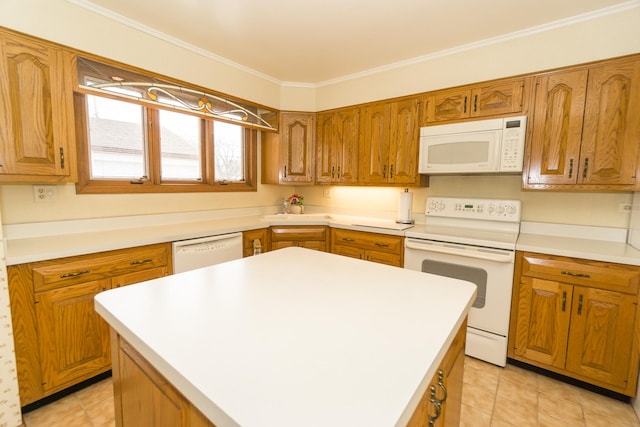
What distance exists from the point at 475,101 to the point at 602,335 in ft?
6.16

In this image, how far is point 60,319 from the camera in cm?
172

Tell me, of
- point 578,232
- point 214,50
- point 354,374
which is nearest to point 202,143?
point 214,50

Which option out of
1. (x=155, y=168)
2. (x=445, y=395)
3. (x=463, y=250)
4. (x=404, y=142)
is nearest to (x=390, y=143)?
(x=404, y=142)

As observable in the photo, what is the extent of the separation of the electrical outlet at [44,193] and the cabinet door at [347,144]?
2434 mm

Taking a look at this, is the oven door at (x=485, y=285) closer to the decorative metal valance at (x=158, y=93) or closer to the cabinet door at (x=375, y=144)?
the cabinet door at (x=375, y=144)

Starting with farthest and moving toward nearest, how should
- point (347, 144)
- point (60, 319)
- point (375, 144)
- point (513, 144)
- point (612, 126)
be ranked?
point (347, 144) → point (375, 144) → point (513, 144) → point (612, 126) → point (60, 319)

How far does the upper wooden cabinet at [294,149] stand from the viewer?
11.3 feet

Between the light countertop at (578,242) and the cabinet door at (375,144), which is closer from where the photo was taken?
the light countertop at (578,242)

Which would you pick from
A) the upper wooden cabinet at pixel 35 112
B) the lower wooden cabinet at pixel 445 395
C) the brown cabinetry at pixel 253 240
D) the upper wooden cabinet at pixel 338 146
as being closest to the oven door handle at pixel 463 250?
the upper wooden cabinet at pixel 338 146

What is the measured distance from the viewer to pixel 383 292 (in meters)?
1.07

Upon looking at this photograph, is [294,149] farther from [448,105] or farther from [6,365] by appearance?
[6,365]

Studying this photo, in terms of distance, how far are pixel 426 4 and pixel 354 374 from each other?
231cm

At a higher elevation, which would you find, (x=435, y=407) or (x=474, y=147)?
(x=474, y=147)

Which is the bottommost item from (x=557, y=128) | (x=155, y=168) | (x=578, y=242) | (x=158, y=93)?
(x=578, y=242)
